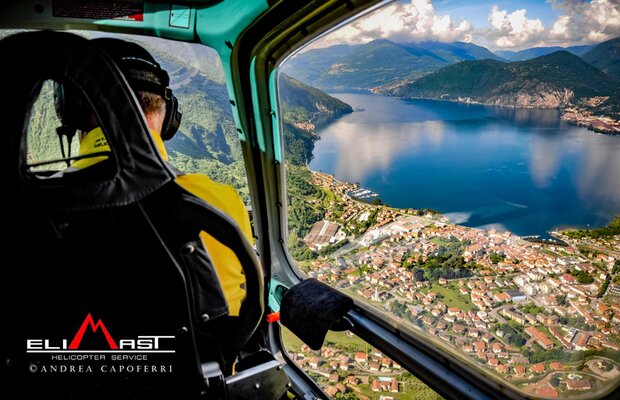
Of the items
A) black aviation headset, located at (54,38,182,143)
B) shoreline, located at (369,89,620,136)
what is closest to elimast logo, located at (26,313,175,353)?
black aviation headset, located at (54,38,182,143)

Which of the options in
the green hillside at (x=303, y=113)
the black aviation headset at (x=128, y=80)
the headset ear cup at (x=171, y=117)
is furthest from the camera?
the green hillside at (x=303, y=113)

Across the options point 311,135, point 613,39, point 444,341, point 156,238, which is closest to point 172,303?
point 156,238

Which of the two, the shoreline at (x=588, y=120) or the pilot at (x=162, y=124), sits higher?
the shoreline at (x=588, y=120)

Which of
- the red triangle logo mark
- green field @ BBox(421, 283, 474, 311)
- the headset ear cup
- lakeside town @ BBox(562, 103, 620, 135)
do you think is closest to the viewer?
the red triangle logo mark

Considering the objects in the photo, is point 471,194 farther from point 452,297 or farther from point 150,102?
point 150,102

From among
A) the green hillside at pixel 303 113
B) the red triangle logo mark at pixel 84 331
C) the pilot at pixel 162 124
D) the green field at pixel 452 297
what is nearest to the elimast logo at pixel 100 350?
the red triangle logo mark at pixel 84 331

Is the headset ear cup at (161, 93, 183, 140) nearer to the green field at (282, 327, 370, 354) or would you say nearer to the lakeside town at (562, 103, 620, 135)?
the green field at (282, 327, 370, 354)

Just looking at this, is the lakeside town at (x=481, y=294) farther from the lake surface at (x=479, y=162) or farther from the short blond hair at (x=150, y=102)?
the short blond hair at (x=150, y=102)
